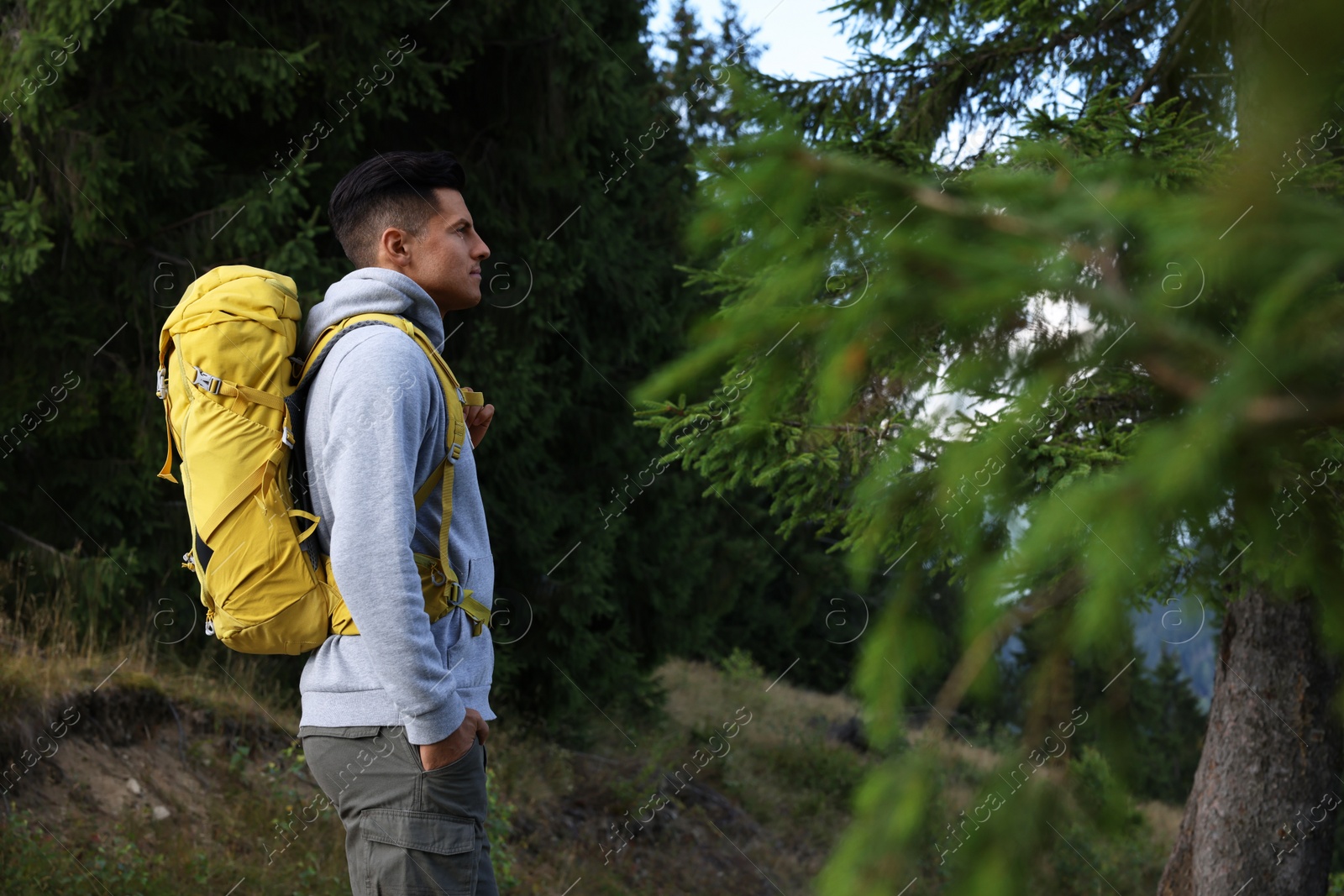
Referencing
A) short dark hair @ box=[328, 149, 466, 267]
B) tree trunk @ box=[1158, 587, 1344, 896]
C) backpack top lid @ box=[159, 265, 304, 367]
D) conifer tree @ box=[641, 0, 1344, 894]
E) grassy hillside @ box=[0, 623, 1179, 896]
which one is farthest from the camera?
grassy hillside @ box=[0, 623, 1179, 896]

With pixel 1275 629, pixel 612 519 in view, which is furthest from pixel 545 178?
pixel 1275 629

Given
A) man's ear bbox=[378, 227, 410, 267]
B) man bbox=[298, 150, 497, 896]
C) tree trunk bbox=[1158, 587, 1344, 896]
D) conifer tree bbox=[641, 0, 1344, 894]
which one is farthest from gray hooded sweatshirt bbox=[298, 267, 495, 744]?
tree trunk bbox=[1158, 587, 1344, 896]

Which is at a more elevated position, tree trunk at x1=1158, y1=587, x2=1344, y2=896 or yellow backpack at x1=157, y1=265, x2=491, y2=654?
tree trunk at x1=1158, y1=587, x2=1344, y2=896

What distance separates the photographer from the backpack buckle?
2039 mm

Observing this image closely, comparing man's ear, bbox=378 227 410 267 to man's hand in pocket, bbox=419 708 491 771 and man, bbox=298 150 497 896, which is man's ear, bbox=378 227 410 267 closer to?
man, bbox=298 150 497 896

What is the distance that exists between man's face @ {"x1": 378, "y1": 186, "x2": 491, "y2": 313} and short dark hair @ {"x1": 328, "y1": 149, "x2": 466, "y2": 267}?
0.8 inches

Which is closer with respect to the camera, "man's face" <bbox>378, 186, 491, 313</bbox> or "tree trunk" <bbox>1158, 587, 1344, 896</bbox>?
"man's face" <bbox>378, 186, 491, 313</bbox>

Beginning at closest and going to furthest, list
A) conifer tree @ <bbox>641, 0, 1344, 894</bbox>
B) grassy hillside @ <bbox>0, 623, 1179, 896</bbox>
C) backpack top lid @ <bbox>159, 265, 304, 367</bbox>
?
conifer tree @ <bbox>641, 0, 1344, 894</bbox> → backpack top lid @ <bbox>159, 265, 304, 367</bbox> → grassy hillside @ <bbox>0, 623, 1179, 896</bbox>

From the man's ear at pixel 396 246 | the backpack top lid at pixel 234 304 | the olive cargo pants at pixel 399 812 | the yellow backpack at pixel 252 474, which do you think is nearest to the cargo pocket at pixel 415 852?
the olive cargo pants at pixel 399 812

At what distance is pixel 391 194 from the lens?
7.72ft

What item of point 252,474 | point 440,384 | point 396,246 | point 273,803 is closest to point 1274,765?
point 440,384

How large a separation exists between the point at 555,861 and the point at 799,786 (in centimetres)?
532

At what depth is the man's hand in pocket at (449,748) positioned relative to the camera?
6.47 feet

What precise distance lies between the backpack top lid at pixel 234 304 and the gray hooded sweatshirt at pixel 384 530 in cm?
10
